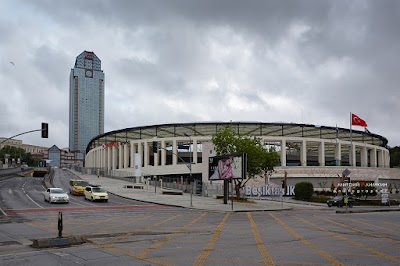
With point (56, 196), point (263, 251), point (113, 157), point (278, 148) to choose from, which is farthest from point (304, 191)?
point (113, 157)

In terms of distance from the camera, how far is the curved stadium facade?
288ft

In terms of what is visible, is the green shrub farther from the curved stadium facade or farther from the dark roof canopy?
the dark roof canopy

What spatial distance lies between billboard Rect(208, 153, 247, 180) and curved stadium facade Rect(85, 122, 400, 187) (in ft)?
112

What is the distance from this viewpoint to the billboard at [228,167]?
4375 cm

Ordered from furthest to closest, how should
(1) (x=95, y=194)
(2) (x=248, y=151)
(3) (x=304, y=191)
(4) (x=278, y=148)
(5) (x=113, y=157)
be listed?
(5) (x=113, y=157)
(4) (x=278, y=148)
(3) (x=304, y=191)
(2) (x=248, y=151)
(1) (x=95, y=194)

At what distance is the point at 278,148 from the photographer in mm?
106000

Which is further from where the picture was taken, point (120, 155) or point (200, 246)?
point (120, 155)

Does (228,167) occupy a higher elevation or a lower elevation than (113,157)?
lower

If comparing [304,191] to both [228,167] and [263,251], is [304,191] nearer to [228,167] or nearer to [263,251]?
[228,167]

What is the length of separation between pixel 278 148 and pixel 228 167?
206 ft

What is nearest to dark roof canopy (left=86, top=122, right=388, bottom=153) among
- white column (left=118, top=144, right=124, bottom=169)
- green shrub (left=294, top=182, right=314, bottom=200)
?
white column (left=118, top=144, right=124, bottom=169)

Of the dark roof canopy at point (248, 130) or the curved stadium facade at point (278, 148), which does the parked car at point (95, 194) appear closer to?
the curved stadium facade at point (278, 148)

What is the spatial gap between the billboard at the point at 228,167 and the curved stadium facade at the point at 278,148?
112 feet

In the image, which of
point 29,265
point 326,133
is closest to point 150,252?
point 29,265
